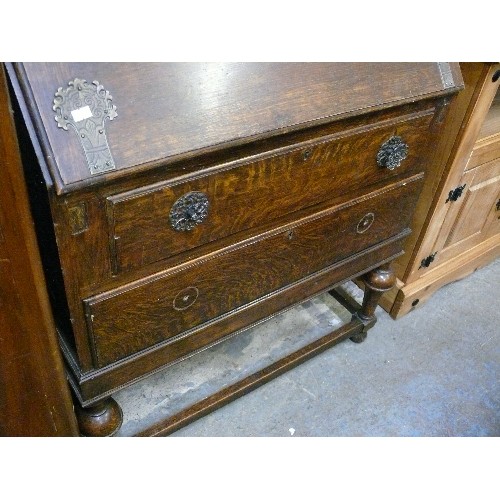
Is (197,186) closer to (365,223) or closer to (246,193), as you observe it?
(246,193)

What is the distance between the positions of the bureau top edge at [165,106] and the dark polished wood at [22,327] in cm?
9

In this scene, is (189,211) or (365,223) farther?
(365,223)

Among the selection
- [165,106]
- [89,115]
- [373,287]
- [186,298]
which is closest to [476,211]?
[373,287]

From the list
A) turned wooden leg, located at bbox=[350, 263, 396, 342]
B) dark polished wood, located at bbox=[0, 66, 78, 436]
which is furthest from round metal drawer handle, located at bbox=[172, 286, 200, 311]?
turned wooden leg, located at bbox=[350, 263, 396, 342]

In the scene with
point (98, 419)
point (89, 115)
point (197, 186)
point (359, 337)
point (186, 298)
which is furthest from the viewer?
point (359, 337)

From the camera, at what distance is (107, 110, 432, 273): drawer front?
2.83 ft

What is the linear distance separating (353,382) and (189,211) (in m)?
0.98

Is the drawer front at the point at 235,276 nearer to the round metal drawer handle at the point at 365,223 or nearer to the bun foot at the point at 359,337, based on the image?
the round metal drawer handle at the point at 365,223

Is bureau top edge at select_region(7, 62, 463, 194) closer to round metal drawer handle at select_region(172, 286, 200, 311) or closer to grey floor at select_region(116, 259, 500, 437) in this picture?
round metal drawer handle at select_region(172, 286, 200, 311)

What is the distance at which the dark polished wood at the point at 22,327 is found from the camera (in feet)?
2.09

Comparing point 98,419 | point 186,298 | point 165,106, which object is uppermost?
point 165,106

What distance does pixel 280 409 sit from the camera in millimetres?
1537

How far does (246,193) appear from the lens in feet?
3.19

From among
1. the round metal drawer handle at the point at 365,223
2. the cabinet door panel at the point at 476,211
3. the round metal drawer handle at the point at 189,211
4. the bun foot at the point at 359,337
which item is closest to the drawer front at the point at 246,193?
the round metal drawer handle at the point at 189,211
